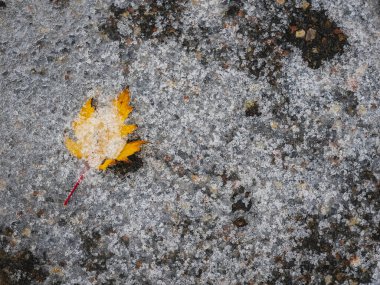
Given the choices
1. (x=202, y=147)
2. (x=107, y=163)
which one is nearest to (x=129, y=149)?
(x=107, y=163)

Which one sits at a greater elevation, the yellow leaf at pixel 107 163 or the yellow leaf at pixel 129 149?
the yellow leaf at pixel 129 149

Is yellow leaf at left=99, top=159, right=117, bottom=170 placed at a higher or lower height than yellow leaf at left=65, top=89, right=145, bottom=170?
lower

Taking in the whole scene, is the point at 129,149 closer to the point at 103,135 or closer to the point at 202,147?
the point at 103,135

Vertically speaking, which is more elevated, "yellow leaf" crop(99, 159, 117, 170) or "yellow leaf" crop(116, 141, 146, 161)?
"yellow leaf" crop(116, 141, 146, 161)

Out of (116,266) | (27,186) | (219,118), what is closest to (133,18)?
(219,118)
